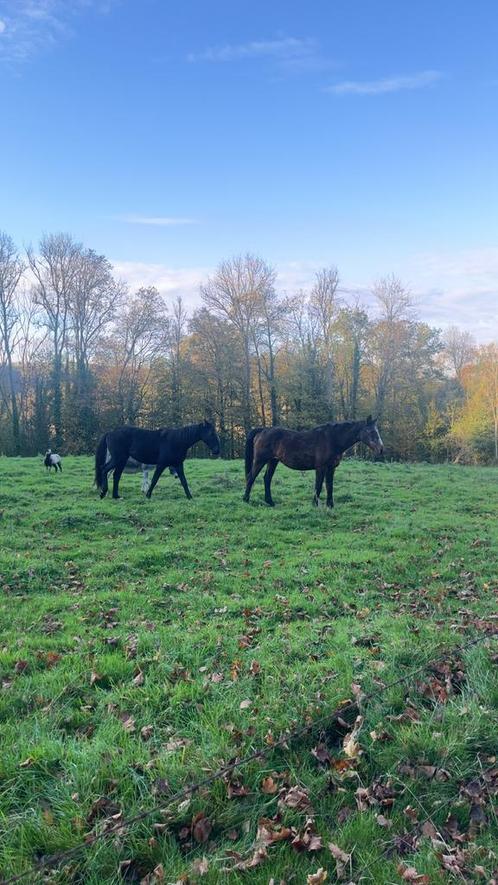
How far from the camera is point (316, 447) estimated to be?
14.0 m

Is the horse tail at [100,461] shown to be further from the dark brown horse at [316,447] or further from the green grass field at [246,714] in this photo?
the green grass field at [246,714]

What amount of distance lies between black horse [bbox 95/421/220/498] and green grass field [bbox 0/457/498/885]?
524cm

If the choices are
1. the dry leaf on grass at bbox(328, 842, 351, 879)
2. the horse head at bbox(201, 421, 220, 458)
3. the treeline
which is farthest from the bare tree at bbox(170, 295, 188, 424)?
the dry leaf on grass at bbox(328, 842, 351, 879)

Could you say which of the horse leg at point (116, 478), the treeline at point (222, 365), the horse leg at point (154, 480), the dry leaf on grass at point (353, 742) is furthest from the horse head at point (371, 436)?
the treeline at point (222, 365)

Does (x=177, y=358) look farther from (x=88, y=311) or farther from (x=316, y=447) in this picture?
(x=316, y=447)

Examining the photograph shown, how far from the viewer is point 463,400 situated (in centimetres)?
4581

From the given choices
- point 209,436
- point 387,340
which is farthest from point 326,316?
point 209,436

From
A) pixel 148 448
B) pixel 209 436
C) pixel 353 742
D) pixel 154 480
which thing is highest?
pixel 209 436

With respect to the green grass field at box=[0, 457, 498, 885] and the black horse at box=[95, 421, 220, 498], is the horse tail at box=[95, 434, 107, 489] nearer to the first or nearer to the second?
the black horse at box=[95, 421, 220, 498]

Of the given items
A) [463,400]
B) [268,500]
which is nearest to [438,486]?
[268,500]

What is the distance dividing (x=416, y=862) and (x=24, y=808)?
228 centimetres

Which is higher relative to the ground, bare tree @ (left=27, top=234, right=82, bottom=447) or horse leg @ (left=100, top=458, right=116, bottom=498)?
bare tree @ (left=27, top=234, right=82, bottom=447)

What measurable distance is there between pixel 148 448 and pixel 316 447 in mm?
4762

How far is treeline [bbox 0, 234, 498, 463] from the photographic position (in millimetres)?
37781
